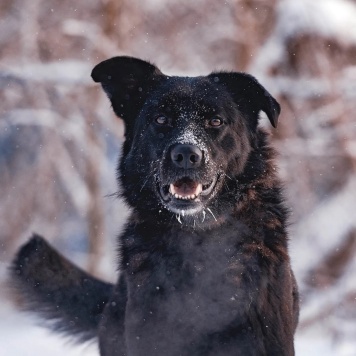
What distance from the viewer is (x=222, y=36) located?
1165 centimetres

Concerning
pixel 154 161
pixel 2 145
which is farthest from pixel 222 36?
pixel 154 161

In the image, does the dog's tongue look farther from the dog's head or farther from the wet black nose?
the wet black nose

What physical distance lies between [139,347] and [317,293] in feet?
21.9

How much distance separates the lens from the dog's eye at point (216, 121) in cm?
378

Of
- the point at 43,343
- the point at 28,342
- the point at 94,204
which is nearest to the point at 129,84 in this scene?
the point at 43,343

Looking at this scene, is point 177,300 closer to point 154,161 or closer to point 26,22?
point 154,161

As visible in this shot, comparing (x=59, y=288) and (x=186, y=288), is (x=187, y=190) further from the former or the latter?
(x=59, y=288)

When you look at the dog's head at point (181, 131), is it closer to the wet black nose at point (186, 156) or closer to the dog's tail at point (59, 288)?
the wet black nose at point (186, 156)

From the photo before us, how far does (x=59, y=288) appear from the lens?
461 centimetres

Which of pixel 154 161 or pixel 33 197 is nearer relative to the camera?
pixel 154 161

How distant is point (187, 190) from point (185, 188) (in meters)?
0.02

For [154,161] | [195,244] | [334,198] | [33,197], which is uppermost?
[33,197]

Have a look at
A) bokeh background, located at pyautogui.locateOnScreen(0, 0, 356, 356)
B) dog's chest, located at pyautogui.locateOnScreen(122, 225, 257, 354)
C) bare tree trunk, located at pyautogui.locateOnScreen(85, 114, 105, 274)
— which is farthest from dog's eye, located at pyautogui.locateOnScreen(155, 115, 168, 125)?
bare tree trunk, located at pyautogui.locateOnScreen(85, 114, 105, 274)

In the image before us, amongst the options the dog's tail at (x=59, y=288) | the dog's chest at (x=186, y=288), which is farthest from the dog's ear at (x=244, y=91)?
the dog's tail at (x=59, y=288)
